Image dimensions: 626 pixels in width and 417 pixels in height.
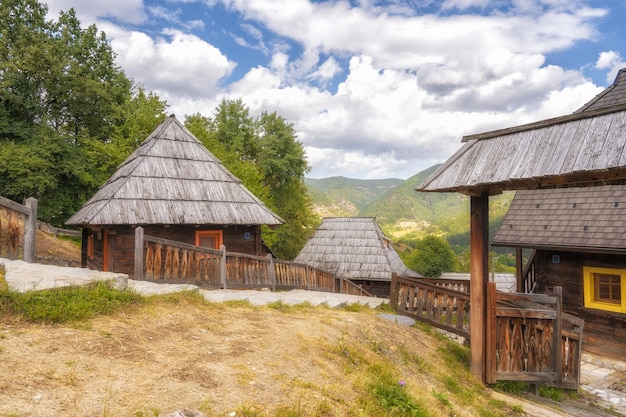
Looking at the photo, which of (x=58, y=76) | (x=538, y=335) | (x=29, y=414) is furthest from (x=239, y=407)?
(x=58, y=76)

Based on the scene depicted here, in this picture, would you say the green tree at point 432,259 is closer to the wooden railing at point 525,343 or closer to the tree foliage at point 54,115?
Result: the tree foliage at point 54,115

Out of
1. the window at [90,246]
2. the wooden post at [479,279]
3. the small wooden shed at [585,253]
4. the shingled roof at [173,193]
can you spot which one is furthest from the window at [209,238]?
the small wooden shed at [585,253]

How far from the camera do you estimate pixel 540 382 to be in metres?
6.29

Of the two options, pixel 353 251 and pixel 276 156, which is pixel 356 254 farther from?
pixel 276 156

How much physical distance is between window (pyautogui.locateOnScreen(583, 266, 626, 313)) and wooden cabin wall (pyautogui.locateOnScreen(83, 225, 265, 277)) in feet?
31.6

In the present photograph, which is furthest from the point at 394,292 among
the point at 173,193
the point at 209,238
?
the point at 173,193

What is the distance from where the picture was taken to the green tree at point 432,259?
158ft

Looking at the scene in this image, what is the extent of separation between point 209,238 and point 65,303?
7.76 m

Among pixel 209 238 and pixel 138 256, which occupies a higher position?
pixel 209 238

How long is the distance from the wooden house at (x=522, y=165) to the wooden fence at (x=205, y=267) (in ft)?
17.6

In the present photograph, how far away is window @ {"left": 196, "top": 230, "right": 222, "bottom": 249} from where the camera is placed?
1205 cm

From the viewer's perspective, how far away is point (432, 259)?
1916 inches

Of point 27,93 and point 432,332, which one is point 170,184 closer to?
point 432,332

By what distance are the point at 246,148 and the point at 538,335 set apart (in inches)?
1477
